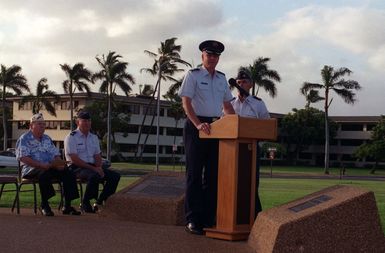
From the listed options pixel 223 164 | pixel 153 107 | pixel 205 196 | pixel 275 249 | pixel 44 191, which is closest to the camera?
pixel 275 249

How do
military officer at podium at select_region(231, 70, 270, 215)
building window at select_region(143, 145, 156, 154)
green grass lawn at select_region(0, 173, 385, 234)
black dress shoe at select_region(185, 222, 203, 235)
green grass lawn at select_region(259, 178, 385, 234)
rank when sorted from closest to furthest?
black dress shoe at select_region(185, 222, 203, 235) → military officer at podium at select_region(231, 70, 270, 215) → green grass lawn at select_region(0, 173, 385, 234) → green grass lawn at select_region(259, 178, 385, 234) → building window at select_region(143, 145, 156, 154)

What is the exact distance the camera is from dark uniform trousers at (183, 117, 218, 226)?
21.0 ft

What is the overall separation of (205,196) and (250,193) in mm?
642

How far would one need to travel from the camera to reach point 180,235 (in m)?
6.18

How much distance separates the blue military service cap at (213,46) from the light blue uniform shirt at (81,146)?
330 centimetres

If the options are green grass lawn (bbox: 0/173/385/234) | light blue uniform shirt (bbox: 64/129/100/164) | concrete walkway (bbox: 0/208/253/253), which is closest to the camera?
concrete walkway (bbox: 0/208/253/253)

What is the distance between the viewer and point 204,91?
6570mm

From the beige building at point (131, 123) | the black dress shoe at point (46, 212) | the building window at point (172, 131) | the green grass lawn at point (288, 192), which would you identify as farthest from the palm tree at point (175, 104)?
the black dress shoe at point (46, 212)

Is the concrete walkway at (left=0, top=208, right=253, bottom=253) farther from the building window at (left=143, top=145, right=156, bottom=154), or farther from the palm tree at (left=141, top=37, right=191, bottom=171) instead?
the building window at (left=143, top=145, right=156, bottom=154)

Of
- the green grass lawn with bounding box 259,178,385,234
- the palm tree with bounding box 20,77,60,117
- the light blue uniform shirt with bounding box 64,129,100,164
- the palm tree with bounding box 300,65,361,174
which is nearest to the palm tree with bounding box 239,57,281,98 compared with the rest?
the palm tree with bounding box 300,65,361,174

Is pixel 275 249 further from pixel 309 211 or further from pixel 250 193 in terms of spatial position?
pixel 250 193

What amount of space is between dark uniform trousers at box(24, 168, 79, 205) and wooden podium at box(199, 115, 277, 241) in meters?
2.86

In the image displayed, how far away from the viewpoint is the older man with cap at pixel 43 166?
8.12 meters

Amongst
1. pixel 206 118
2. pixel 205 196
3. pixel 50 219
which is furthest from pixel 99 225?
pixel 206 118
